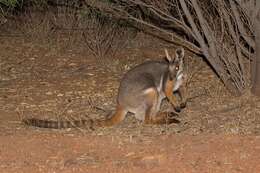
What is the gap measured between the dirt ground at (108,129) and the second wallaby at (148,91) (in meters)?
0.15

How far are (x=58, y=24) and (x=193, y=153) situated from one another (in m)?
8.04

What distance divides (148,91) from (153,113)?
294mm

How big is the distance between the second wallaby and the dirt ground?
0.51ft

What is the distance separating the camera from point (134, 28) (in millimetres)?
13961

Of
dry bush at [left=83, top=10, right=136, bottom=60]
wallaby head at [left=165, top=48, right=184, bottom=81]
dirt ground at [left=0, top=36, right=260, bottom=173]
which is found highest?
dry bush at [left=83, top=10, right=136, bottom=60]

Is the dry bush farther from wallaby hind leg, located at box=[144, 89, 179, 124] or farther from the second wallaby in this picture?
wallaby hind leg, located at box=[144, 89, 179, 124]

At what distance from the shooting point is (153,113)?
8609 mm

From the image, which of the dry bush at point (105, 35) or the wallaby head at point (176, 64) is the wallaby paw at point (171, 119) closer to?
the wallaby head at point (176, 64)

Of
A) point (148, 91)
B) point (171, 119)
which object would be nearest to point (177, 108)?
point (171, 119)

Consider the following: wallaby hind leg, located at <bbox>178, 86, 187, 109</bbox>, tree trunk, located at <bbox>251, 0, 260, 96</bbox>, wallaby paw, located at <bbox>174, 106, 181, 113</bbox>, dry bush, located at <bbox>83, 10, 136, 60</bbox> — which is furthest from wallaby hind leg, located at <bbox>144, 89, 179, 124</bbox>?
dry bush, located at <bbox>83, 10, 136, 60</bbox>

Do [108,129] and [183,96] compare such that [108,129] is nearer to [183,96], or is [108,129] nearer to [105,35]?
[183,96]

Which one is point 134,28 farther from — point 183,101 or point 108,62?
point 183,101

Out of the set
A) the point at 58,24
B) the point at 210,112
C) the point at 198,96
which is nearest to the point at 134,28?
the point at 58,24

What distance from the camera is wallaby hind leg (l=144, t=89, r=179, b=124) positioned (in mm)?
8516
